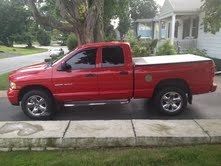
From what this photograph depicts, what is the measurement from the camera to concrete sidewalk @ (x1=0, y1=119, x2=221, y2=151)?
742 centimetres

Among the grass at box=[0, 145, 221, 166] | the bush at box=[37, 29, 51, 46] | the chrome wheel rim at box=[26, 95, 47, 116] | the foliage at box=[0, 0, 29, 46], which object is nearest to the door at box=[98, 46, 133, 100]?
the chrome wheel rim at box=[26, 95, 47, 116]

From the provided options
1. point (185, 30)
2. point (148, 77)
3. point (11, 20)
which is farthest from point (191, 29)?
point (11, 20)

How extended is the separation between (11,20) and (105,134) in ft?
216

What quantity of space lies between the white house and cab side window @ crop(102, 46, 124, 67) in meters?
12.5

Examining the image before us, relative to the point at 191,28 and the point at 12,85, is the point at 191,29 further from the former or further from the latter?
the point at 12,85

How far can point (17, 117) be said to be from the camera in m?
10.1

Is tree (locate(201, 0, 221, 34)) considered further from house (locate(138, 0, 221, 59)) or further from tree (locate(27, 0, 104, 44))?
house (locate(138, 0, 221, 59))

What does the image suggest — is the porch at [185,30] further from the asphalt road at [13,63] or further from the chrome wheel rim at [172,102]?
the chrome wheel rim at [172,102]

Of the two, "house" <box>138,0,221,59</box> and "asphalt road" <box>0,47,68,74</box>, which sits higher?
"house" <box>138,0,221,59</box>

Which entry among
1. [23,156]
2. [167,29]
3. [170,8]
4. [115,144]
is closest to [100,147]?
[115,144]

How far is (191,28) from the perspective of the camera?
89.3 ft

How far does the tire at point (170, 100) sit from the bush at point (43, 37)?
7362 cm

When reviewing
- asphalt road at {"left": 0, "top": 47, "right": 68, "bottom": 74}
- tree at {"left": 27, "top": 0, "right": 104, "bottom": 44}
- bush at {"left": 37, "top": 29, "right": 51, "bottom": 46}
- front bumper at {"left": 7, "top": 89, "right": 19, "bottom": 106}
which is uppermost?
tree at {"left": 27, "top": 0, "right": 104, "bottom": 44}

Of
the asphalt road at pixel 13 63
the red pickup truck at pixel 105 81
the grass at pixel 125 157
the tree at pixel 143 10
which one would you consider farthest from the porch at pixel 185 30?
the tree at pixel 143 10
